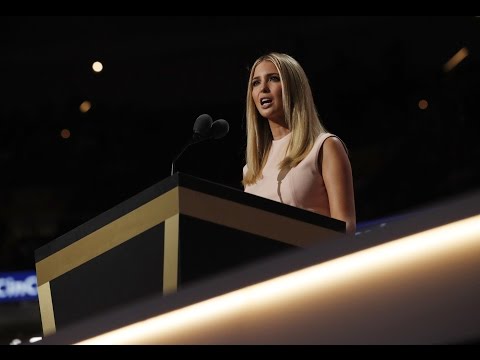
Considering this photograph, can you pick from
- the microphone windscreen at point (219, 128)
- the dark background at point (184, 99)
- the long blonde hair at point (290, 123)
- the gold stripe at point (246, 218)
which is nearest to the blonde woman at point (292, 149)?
the long blonde hair at point (290, 123)

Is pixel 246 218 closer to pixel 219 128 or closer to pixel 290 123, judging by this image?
pixel 219 128

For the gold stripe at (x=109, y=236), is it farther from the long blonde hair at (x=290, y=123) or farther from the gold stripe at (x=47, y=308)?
the long blonde hair at (x=290, y=123)

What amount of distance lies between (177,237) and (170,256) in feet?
0.09

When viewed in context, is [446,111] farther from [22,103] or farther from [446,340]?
[446,340]

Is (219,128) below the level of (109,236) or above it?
above

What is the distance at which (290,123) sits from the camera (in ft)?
5.95

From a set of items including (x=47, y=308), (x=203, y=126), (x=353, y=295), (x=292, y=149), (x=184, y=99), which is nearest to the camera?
(x=353, y=295)

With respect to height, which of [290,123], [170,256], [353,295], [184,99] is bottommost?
[353,295]

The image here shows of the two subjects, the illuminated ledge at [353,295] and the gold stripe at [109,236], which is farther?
the gold stripe at [109,236]

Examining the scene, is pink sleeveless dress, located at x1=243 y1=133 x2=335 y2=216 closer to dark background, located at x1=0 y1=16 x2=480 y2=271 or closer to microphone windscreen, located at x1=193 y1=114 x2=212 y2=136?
microphone windscreen, located at x1=193 y1=114 x2=212 y2=136

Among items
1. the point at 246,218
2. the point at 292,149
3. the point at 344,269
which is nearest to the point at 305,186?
the point at 292,149

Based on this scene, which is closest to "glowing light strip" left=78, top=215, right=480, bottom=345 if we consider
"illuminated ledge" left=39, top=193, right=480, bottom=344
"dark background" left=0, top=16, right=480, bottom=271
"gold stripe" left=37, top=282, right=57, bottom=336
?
"illuminated ledge" left=39, top=193, right=480, bottom=344

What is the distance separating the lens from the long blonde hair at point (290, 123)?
69.0 inches

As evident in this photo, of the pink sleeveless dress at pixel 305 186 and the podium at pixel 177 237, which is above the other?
the pink sleeveless dress at pixel 305 186
